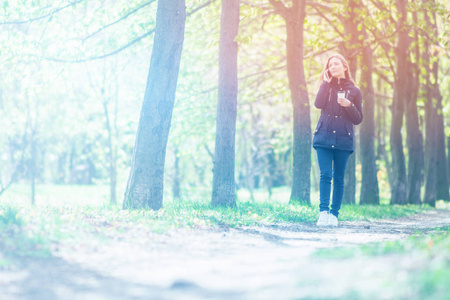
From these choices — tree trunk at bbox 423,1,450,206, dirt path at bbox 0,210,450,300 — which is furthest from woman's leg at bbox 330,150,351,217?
tree trunk at bbox 423,1,450,206

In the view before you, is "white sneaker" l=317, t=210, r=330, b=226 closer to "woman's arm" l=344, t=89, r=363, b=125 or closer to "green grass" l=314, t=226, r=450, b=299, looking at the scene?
"woman's arm" l=344, t=89, r=363, b=125

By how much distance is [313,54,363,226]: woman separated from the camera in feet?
28.8

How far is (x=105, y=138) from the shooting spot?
31984 millimetres

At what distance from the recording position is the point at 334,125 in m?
8.79

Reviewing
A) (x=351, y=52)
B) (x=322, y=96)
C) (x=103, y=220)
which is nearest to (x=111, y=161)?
(x=351, y=52)

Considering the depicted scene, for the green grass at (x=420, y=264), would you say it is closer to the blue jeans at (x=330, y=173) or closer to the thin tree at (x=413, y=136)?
the blue jeans at (x=330, y=173)

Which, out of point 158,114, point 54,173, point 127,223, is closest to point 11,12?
point 158,114

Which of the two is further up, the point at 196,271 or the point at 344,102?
the point at 344,102

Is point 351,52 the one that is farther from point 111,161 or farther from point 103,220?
point 111,161

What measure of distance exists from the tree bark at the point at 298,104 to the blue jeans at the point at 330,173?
4.57 meters

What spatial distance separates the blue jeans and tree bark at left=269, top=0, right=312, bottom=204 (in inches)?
180

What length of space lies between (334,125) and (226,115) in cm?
277

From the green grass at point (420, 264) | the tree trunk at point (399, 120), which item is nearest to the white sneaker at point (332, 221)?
the green grass at point (420, 264)

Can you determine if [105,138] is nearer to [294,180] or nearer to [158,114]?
[294,180]
